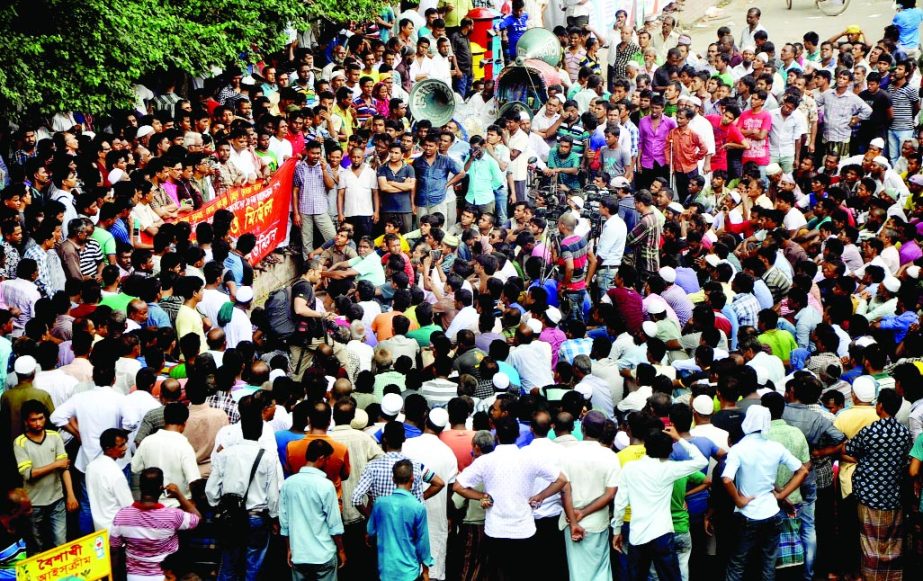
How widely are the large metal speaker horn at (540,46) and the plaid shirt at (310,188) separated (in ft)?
19.9

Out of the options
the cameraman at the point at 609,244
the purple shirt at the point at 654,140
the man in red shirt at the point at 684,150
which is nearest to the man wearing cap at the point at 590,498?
the cameraman at the point at 609,244

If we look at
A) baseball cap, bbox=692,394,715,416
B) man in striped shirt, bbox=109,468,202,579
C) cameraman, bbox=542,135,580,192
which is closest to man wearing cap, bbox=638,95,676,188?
cameraman, bbox=542,135,580,192

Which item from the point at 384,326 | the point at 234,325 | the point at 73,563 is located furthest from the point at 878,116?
the point at 73,563

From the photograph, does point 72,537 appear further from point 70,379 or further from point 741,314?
point 741,314

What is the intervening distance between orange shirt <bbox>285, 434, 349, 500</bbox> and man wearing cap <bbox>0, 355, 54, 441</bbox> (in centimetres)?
198

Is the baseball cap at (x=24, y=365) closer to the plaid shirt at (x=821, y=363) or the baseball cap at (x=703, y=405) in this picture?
the baseball cap at (x=703, y=405)

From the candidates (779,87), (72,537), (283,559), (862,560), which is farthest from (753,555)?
(779,87)

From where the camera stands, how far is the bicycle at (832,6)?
27672 mm

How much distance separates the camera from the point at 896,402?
9.31 meters

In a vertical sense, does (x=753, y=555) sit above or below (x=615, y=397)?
below

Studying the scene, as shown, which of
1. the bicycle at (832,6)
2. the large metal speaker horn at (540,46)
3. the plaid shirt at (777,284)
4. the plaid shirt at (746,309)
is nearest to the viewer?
the plaid shirt at (746,309)

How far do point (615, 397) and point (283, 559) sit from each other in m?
3.02

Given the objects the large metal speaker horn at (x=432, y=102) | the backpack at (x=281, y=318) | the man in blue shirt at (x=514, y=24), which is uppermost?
the man in blue shirt at (x=514, y=24)

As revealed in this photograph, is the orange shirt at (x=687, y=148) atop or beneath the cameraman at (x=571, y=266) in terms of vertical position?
atop
